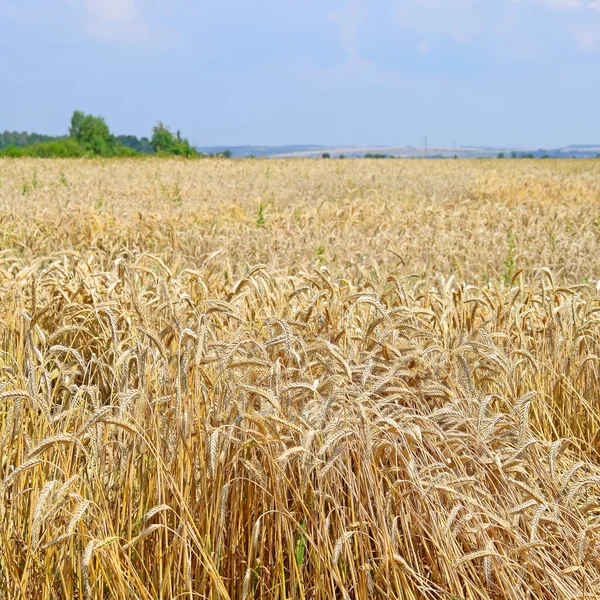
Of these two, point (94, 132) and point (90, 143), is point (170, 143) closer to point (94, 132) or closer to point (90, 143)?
point (90, 143)

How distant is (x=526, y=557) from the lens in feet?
6.41

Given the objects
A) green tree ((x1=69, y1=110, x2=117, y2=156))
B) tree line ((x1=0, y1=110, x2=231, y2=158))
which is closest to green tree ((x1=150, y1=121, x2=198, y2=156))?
tree line ((x1=0, y1=110, x2=231, y2=158))

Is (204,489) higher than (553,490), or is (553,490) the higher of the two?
(204,489)

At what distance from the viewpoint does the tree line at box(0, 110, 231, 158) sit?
3211 cm

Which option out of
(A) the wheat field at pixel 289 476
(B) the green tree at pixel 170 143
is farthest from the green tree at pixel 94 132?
(A) the wheat field at pixel 289 476

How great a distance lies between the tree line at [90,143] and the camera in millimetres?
32106

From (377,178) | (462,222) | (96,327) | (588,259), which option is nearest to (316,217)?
(462,222)

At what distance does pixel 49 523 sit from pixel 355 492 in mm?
827

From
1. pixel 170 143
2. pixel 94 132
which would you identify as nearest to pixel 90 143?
pixel 94 132

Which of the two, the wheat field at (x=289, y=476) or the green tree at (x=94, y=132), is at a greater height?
the wheat field at (x=289, y=476)

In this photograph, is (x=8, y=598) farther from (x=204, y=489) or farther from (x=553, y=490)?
(x=553, y=490)

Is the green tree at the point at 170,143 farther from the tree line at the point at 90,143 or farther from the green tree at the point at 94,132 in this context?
the green tree at the point at 94,132

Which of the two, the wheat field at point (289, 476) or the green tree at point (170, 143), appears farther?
the green tree at point (170, 143)

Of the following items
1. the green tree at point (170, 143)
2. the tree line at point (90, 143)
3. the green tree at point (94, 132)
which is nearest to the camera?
the tree line at point (90, 143)
